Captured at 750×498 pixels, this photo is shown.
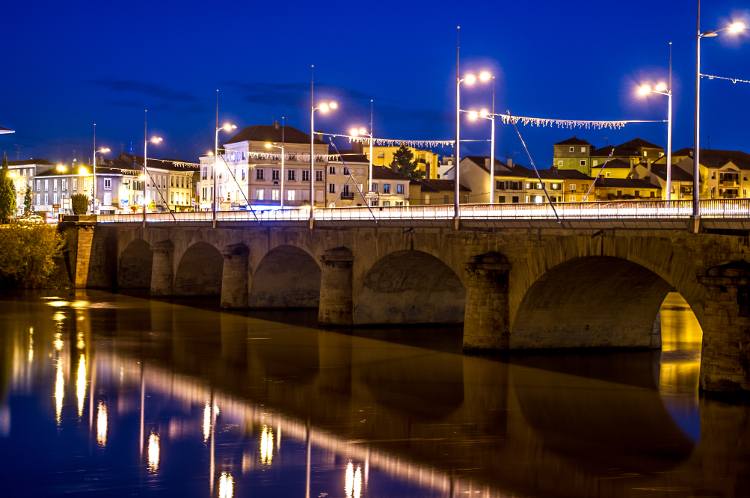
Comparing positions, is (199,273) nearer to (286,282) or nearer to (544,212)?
(286,282)

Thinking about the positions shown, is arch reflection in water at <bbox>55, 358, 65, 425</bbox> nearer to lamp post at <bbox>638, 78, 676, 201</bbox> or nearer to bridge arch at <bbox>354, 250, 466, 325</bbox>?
bridge arch at <bbox>354, 250, 466, 325</bbox>

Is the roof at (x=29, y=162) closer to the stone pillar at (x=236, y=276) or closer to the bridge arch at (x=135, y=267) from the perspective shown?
the bridge arch at (x=135, y=267)

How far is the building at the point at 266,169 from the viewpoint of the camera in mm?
97688

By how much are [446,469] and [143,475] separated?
22.5ft

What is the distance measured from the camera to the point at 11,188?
9950 centimetres

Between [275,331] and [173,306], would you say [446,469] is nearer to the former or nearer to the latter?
[275,331]

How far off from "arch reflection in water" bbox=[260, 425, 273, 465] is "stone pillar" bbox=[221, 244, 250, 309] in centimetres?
3222

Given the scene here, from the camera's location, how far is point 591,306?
3819cm

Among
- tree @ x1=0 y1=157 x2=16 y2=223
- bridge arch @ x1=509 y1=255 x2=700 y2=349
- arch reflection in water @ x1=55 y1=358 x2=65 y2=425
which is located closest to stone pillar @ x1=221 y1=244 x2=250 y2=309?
arch reflection in water @ x1=55 y1=358 x2=65 y2=425

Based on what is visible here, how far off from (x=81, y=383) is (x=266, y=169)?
66968mm

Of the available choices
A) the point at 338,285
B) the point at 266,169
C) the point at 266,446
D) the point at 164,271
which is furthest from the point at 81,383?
the point at 266,169

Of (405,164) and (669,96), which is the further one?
(405,164)

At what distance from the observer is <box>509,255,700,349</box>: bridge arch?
35.4 meters

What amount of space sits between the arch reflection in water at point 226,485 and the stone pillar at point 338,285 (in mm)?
25890
